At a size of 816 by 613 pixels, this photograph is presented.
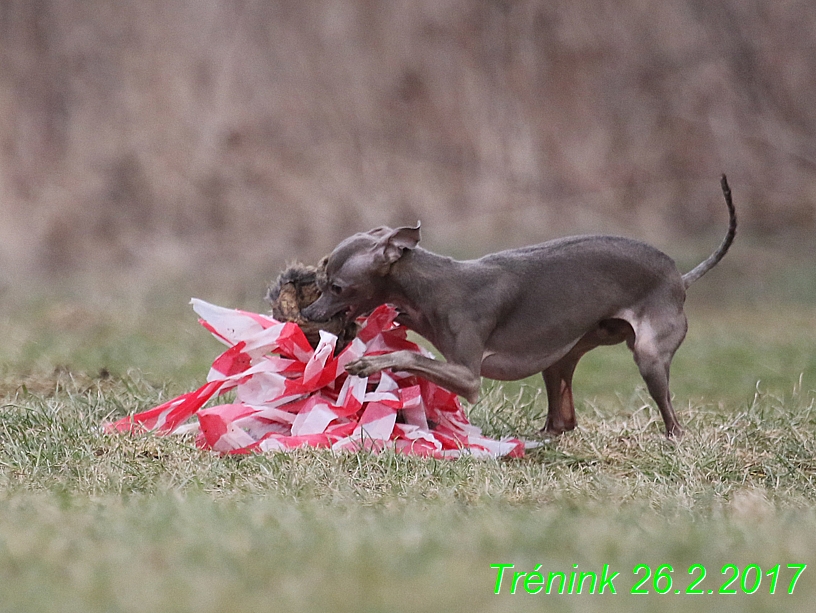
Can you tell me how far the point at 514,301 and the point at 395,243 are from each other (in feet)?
1.71

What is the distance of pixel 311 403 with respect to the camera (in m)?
4.50

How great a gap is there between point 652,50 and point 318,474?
10573mm

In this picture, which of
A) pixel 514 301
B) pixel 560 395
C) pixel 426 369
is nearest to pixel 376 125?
pixel 560 395

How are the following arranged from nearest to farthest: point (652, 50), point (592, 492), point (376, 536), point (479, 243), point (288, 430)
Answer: point (376, 536), point (592, 492), point (288, 430), point (479, 243), point (652, 50)

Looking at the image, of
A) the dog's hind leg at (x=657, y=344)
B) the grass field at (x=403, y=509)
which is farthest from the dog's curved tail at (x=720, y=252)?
the grass field at (x=403, y=509)

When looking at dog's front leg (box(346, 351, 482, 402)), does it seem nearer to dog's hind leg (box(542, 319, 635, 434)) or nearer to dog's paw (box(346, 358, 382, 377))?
dog's paw (box(346, 358, 382, 377))

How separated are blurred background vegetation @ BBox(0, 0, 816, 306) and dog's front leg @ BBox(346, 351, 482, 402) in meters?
8.30

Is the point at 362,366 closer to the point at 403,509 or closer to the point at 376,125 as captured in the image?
the point at 403,509

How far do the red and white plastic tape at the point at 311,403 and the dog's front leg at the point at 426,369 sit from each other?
0.74ft

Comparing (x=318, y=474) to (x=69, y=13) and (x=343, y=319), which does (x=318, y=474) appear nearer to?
(x=343, y=319)

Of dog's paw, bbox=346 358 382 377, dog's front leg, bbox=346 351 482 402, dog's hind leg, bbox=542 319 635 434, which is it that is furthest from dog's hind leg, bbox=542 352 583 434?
dog's paw, bbox=346 358 382 377

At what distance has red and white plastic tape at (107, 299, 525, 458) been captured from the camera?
4.34 metres

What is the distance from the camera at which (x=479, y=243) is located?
12.5 meters

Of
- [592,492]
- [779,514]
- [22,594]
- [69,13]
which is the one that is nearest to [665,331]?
[592,492]
